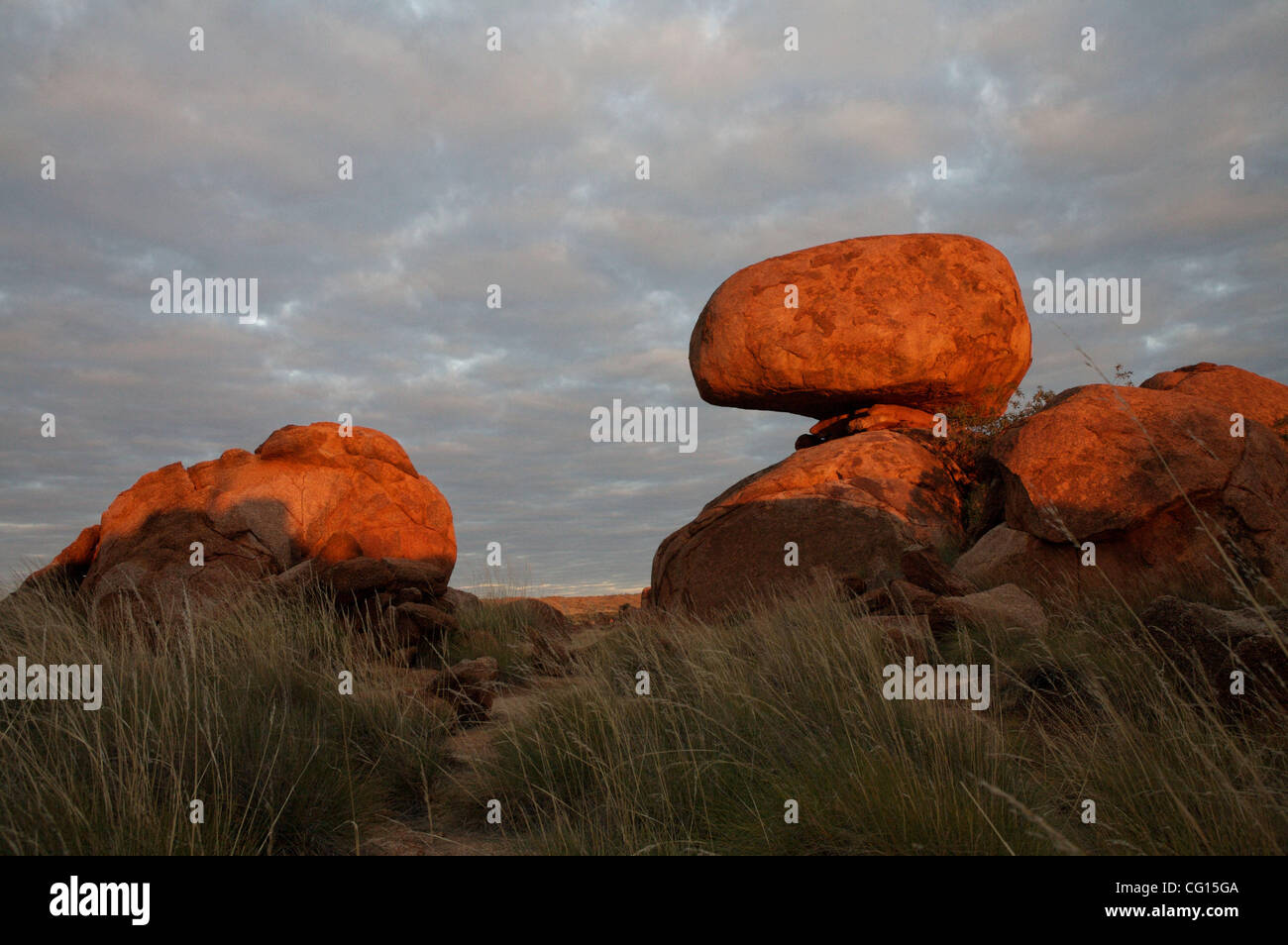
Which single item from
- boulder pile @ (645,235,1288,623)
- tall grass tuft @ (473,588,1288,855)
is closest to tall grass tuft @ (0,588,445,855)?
tall grass tuft @ (473,588,1288,855)

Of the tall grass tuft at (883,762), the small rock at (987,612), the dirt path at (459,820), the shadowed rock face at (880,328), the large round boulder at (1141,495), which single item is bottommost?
the dirt path at (459,820)

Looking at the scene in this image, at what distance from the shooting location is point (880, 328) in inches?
505

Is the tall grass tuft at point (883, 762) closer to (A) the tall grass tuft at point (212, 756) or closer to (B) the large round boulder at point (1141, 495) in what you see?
(A) the tall grass tuft at point (212, 756)

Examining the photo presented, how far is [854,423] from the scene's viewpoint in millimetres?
13844

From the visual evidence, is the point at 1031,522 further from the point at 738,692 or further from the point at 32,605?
the point at 32,605

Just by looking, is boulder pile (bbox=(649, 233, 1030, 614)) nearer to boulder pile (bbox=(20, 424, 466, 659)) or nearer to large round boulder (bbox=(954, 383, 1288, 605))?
large round boulder (bbox=(954, 383, 1288, 605))

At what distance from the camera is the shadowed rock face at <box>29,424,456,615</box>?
11.9m

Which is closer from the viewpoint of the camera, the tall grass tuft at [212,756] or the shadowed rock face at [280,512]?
the tall grass tuft at [212,756]

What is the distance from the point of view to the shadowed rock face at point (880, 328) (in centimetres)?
1290

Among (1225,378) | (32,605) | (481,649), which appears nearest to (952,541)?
(1225,378)

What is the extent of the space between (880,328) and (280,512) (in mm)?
9349

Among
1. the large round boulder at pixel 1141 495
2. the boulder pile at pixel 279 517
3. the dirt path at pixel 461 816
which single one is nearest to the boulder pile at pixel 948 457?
the large round boulder at pixel 1141 495

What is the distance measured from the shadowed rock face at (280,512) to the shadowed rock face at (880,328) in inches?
215

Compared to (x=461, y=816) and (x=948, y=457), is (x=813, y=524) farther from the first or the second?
(x=461, y=816)
